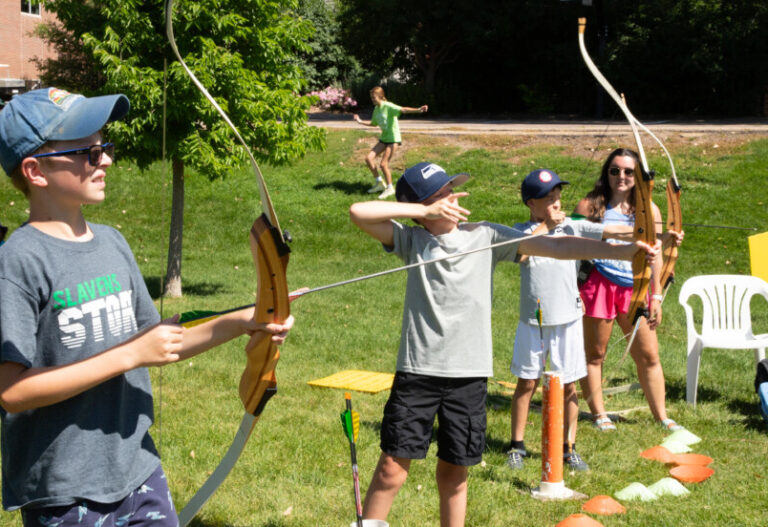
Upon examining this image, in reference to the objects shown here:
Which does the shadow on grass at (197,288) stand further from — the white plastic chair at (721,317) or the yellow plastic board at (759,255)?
the yellow plastic board at (759,255)

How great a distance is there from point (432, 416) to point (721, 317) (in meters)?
4.09

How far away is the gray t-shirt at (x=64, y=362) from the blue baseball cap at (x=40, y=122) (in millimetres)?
203

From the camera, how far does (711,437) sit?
5.49 meters

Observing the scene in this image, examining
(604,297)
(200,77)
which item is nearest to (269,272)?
(604,297)

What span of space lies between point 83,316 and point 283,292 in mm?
508

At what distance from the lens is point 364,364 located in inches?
287

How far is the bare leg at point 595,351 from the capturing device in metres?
5.51

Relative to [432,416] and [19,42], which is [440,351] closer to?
[432,416]

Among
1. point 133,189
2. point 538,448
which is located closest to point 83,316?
point 538,448

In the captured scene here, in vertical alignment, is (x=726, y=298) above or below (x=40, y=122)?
below

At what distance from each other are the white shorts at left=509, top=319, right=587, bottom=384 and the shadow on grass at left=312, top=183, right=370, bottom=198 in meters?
10.3

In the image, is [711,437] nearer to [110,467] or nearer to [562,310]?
[562,310]

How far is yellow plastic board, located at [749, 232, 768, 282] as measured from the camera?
701 cm

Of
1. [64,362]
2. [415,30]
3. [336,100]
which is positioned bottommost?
[64,362]
